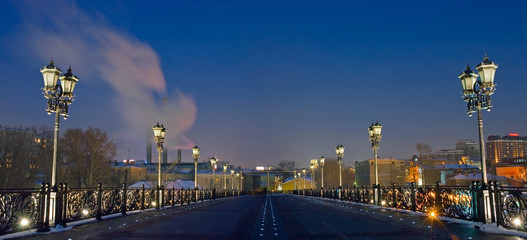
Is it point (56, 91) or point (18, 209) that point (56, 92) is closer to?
point (56, 91)

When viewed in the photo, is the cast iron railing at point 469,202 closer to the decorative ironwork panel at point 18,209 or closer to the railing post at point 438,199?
the railing post at point 438,199

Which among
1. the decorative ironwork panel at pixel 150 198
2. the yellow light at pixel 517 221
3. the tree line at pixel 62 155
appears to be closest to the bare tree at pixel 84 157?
the tree line at pixel 62 155

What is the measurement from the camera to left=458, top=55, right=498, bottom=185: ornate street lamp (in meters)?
13.8

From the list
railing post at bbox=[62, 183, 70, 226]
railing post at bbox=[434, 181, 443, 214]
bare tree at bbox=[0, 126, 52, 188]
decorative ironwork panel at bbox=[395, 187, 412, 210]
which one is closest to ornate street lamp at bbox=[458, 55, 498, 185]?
railing post at bbox=[434, 181, 443, 214]

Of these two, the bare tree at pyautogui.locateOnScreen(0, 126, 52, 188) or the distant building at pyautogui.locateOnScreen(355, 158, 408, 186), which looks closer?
the bare tree at pyautogui.locateOnScreen(0, 126, 52, 188)

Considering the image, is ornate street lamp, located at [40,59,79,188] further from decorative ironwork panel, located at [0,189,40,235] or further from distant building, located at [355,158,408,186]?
distant building, located at [355,158,408,186]

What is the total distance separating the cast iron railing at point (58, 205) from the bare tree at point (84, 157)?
48.6 metres

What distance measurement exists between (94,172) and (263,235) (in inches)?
2408

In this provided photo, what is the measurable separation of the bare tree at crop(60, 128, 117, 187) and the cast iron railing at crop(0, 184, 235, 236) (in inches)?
1913

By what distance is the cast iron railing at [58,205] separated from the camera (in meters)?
11.5

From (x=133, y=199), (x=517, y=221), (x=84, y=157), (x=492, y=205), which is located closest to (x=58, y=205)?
(x=133, y=199)

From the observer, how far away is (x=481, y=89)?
1440 centimetres

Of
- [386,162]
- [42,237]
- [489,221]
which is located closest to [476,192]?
[489,221]

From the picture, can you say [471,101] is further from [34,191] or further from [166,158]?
[166,158]
